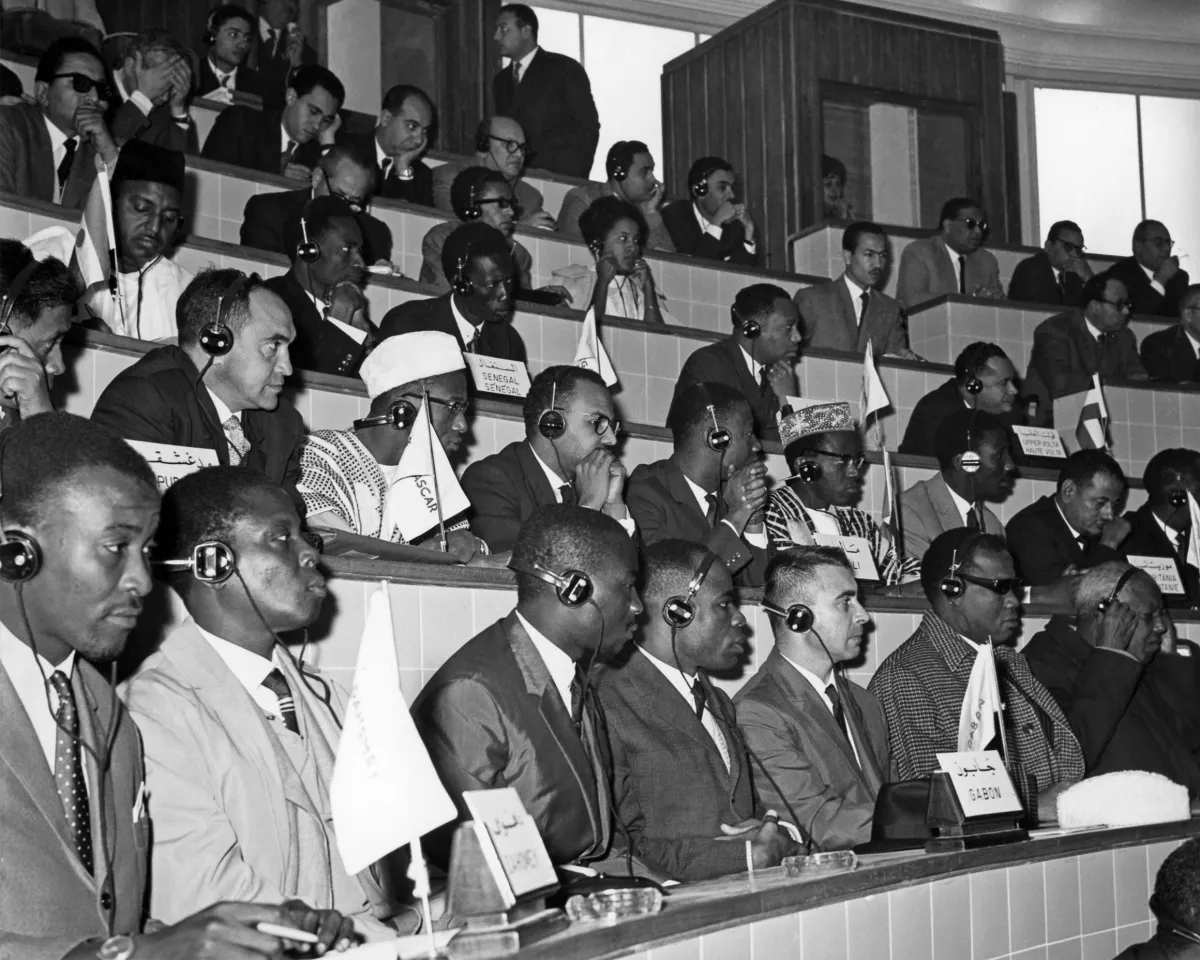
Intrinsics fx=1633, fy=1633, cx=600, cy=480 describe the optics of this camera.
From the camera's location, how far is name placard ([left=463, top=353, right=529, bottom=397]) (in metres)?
5.81

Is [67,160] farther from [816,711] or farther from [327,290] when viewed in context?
[816,711]

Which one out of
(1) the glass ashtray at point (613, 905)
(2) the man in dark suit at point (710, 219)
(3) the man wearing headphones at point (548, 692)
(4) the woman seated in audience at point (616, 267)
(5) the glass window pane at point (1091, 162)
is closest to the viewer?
(1) the glass ashtray at point (613, 905)

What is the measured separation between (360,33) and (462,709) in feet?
25.2

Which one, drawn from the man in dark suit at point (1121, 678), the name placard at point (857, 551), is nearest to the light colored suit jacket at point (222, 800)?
the name placard at point (857, 551)

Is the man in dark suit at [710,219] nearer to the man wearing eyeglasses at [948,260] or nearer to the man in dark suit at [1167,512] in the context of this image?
the man wearing eyeglasses at [948,260]

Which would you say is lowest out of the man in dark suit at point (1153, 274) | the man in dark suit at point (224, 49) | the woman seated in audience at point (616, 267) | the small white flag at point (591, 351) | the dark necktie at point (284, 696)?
the dark necktie at point (284, 696)

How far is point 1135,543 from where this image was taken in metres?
7.00

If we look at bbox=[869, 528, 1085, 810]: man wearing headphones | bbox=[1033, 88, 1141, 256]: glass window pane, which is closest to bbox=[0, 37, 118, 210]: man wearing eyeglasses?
bbox=[869, 528, 1085, 810]: man wearing headphones

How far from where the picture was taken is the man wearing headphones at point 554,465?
486 centimetres

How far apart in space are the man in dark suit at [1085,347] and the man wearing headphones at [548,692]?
5160 millimetres

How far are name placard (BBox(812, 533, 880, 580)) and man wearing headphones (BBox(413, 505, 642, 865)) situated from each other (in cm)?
172

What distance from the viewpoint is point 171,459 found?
3609 mm

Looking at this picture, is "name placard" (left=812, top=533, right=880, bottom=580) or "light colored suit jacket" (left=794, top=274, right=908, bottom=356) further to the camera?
"light colored suit jacket" (left=794, top=274, right=908, bottom=356)

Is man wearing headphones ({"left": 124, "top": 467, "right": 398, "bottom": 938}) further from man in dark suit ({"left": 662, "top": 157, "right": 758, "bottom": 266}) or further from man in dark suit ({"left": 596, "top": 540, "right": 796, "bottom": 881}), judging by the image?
man in dark suit ({"left": 662, "top": 157, "right": 758, "bottom": 266})
